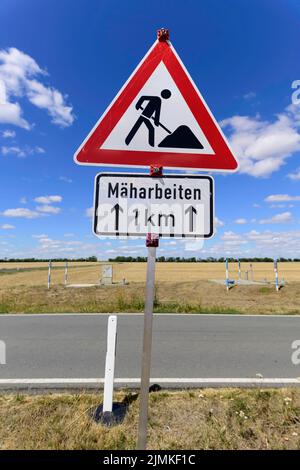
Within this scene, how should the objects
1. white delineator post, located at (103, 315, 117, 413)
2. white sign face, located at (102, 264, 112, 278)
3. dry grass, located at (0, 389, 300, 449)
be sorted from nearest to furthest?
dry grass, located at (0, 389, 300, 449) → white delineator post, located at (103, 315, 117, 413) → white sign face, located at (102, 264, 112, 278)

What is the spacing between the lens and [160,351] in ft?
17.1

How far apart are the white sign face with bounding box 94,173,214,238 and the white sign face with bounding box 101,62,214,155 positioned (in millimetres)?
211

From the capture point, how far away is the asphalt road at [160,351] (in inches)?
160

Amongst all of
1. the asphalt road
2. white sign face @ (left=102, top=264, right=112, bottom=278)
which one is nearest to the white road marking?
the asphalt road

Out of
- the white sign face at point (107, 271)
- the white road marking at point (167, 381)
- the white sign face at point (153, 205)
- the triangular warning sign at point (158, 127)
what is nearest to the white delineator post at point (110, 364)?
the white road marking at point (167, 381)

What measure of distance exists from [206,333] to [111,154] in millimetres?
5507

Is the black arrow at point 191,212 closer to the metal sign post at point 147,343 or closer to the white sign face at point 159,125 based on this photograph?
the metal sign post at point 147,343

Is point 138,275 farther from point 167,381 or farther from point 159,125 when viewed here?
point 159,125

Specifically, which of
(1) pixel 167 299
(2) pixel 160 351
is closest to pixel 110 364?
(2) pixel 160 351

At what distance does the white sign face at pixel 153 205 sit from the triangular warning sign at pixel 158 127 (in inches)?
4.5

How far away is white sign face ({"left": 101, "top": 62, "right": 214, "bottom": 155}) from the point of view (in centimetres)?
188

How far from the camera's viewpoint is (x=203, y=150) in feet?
6.33

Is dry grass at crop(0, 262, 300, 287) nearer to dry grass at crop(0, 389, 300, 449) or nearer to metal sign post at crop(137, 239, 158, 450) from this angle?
dry grass at crop(0, 389, 300, 449)
